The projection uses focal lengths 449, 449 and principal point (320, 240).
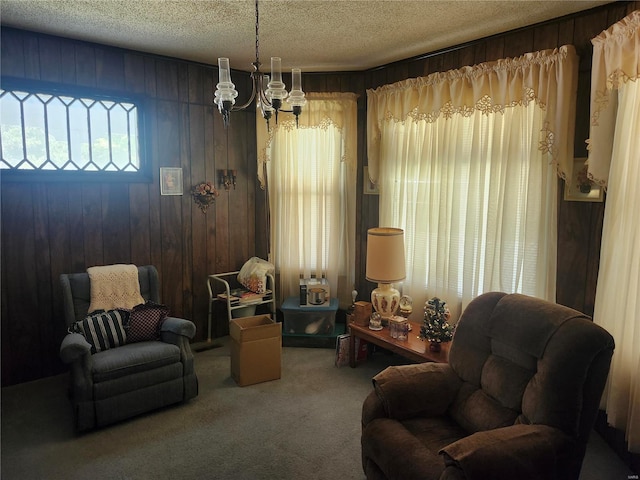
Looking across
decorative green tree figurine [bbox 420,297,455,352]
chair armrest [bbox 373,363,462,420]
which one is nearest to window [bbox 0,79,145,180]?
decorative green tree figurine [bbox 420,297,455,352]

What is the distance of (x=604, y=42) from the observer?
2.50 m

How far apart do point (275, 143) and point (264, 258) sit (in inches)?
46.9

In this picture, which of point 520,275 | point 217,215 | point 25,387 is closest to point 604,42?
point 520,275

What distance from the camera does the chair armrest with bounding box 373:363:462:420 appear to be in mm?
2240

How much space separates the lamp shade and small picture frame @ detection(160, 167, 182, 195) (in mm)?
1872

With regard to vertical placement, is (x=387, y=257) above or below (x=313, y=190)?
below

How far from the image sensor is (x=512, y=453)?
173 cm

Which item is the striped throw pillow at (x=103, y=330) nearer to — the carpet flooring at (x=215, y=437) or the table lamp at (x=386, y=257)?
the carpet flooring at (x=215, y=437)

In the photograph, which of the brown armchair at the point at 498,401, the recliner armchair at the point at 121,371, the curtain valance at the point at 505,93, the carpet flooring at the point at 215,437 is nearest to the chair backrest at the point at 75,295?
the recliner armchair at the point at 121,371

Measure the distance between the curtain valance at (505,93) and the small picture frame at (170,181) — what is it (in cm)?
194

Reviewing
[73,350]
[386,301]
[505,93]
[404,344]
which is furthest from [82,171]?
[505,93]

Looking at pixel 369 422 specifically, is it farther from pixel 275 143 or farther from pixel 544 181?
pixel 275 143

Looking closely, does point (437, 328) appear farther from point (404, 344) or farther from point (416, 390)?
point (416, 390)

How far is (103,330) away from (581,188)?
3.29m
